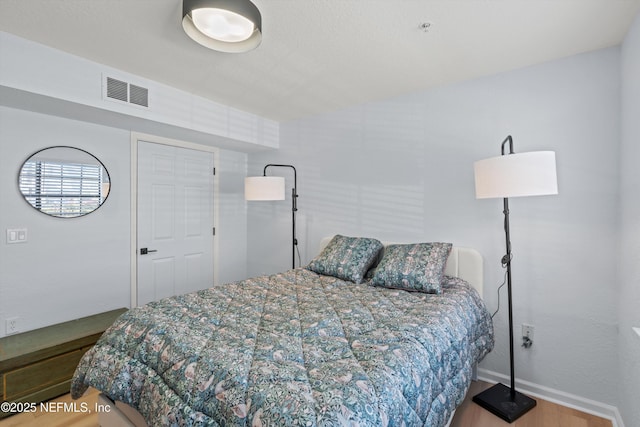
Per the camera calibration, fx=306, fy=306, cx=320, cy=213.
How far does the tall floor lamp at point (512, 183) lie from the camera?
5.92 ft

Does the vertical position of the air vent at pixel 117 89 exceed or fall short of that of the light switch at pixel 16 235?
it exceeds it

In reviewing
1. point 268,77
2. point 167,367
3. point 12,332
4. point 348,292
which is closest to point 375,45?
point 268,77

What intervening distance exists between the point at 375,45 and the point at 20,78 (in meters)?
2.36

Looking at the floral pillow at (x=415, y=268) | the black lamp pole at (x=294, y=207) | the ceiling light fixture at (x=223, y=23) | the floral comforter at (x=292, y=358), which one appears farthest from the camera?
the black lamp pole at (x=294, y=207)

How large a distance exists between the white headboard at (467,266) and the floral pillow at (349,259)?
0.62 meters

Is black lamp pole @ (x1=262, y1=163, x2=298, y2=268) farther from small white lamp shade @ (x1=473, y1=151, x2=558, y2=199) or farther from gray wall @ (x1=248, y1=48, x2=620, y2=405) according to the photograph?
small white lamp shade @ (x1=473, y1=151, x2=558, y2=199)

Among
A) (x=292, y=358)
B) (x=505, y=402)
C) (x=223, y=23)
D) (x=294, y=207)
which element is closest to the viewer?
(x=292, y=358)

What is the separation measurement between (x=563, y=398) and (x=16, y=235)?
4305 millimetres

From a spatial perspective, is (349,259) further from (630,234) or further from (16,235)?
(16,235)

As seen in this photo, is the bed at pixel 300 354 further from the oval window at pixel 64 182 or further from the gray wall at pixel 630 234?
the oval window at pixel 64 182

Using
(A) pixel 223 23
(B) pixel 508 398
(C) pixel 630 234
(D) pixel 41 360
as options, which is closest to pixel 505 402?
(B) pixel 508 398

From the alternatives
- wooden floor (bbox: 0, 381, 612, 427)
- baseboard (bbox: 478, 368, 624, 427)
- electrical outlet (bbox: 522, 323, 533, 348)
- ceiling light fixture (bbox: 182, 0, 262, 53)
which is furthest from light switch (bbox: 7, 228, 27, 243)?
electrical outlet (bbox: 522, 323, 533, 348)

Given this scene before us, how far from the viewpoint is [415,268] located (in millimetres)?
2299

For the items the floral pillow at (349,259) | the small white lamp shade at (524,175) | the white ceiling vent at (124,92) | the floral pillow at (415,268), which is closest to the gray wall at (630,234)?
the small white lamp shade at (524,175)
